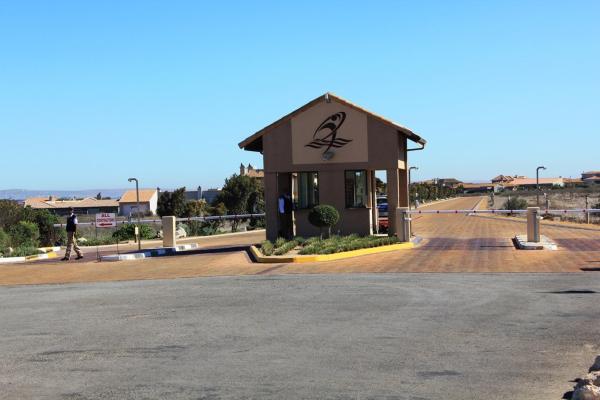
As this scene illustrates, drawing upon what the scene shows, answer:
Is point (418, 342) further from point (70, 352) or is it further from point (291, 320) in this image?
point (70, 352)

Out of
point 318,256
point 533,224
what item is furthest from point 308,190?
point 533,224

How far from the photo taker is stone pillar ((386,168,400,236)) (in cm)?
2548

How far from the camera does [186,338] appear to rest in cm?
1015

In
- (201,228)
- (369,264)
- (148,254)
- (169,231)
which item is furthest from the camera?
(201,228)

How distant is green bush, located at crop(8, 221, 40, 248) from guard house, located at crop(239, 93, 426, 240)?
1032 centimetres

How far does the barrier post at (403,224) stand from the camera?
79.7 feet

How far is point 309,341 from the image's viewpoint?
9.68m

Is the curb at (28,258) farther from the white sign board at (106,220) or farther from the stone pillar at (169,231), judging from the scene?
the stone pillar at (169,231)

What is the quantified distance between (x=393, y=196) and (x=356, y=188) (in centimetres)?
148

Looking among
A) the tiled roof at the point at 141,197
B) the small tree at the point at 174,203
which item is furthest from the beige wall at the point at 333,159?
the tiled roof at the point at 141,197

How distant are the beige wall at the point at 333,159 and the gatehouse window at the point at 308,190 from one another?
586 mm

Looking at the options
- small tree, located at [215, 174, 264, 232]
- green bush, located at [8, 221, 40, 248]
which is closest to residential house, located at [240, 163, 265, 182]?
small tree, located at [215, 174, 264, 232]

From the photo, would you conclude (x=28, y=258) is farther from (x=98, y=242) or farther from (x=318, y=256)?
(x=318, y=256)

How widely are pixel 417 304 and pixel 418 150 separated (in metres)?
17.1
